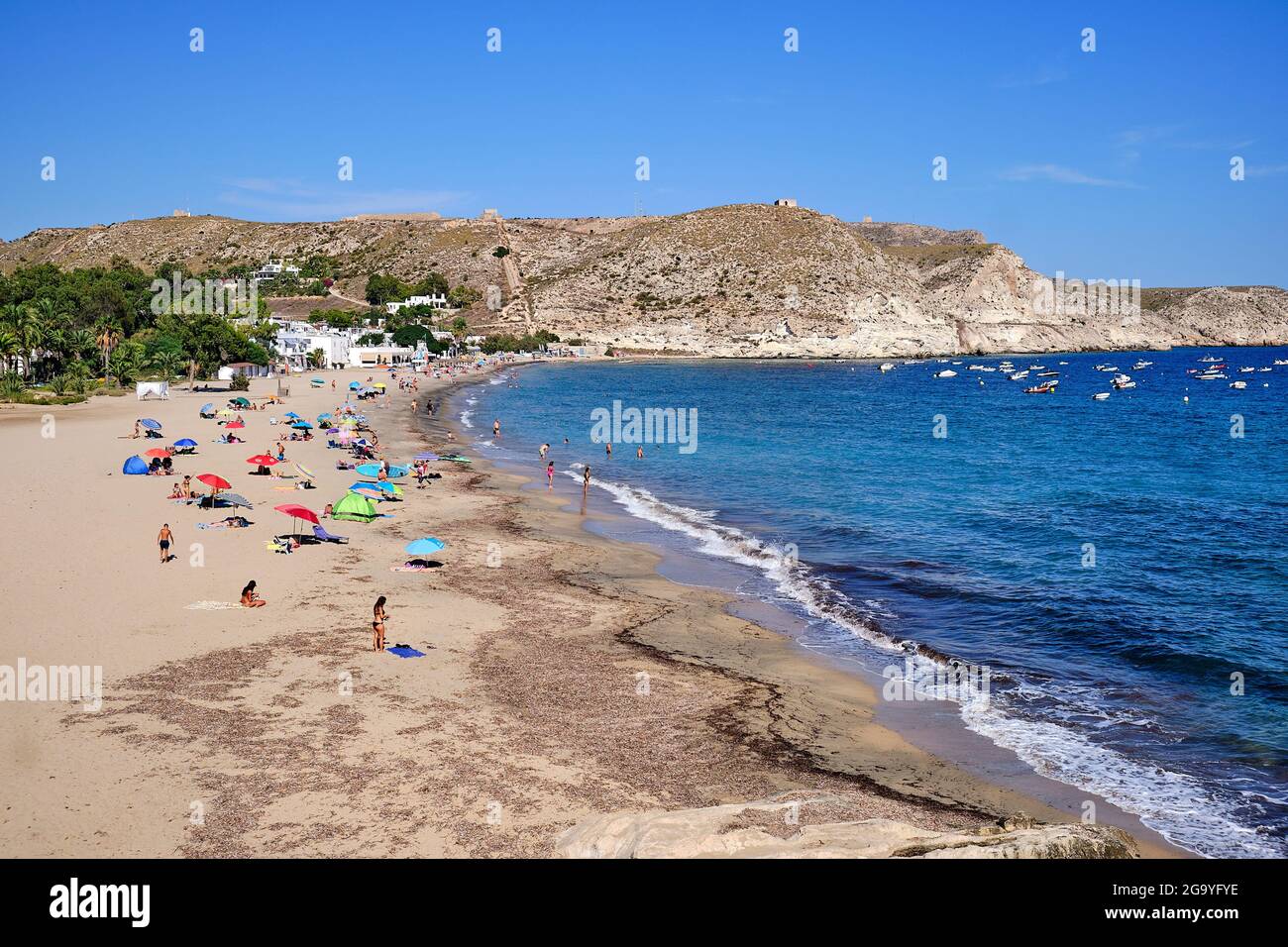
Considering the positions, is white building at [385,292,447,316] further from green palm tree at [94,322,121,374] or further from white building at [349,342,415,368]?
green palm tree at [94,322,121,374]

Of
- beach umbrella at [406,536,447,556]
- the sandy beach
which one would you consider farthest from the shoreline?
beach umbrella at [406,536,447,556]

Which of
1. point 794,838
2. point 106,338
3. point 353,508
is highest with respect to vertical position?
point 106,338

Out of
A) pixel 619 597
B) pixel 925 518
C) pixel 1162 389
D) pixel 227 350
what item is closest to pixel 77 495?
pixel 619 597

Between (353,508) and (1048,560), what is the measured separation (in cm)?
2126

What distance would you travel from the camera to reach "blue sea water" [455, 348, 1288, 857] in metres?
15.5

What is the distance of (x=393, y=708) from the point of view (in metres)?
15.4

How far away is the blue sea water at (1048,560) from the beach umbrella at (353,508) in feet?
32.9

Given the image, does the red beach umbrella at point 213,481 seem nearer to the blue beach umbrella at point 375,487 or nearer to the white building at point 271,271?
the blue beach umbrella at point 375,487

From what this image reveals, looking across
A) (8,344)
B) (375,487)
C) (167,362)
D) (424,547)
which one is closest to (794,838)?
(424,547)

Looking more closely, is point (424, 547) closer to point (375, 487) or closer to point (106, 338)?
point (375, 487)

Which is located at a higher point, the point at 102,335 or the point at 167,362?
the point at 102,335

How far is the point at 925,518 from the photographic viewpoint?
1398 inches

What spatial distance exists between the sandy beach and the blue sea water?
2.44 metres
